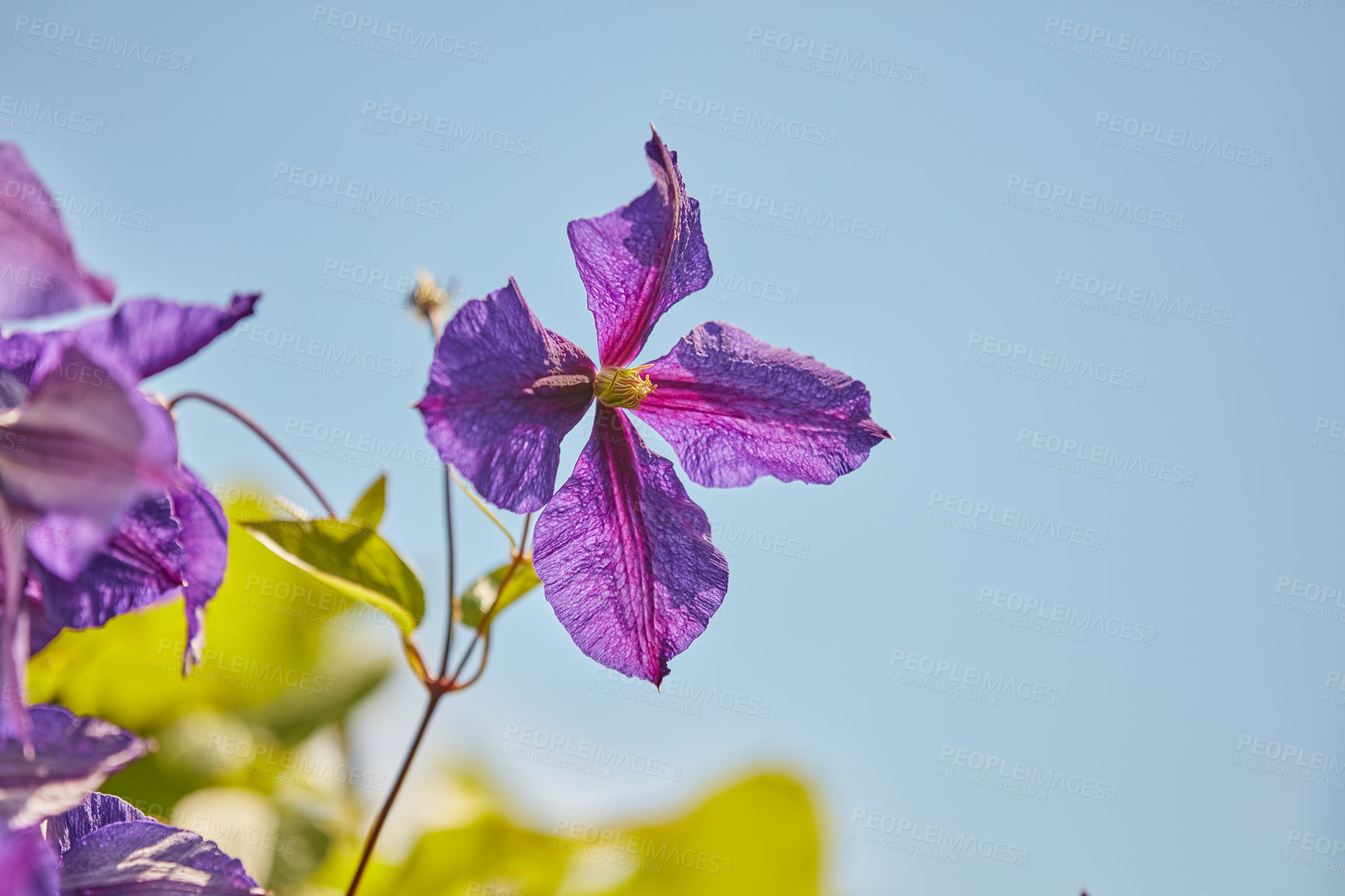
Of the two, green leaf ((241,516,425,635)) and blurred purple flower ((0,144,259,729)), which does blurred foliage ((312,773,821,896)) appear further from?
blurred purple flower ((0,144,259,729))

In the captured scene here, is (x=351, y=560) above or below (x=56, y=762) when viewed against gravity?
above

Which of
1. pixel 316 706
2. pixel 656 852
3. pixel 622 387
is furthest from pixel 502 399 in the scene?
pixel 656 852

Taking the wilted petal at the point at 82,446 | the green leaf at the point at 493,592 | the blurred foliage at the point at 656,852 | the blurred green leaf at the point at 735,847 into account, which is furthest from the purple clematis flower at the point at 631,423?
the blurred green leaf at the point at 735,847

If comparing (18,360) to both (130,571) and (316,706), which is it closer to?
(130,571)

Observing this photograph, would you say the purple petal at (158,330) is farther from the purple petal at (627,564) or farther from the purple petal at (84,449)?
the purple petal at (627,564)

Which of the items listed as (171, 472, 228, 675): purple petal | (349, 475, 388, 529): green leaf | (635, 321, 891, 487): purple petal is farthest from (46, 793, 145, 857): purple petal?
(635, 321, 891, 487): purple petal

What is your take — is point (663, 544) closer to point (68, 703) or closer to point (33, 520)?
point (33, 520)
